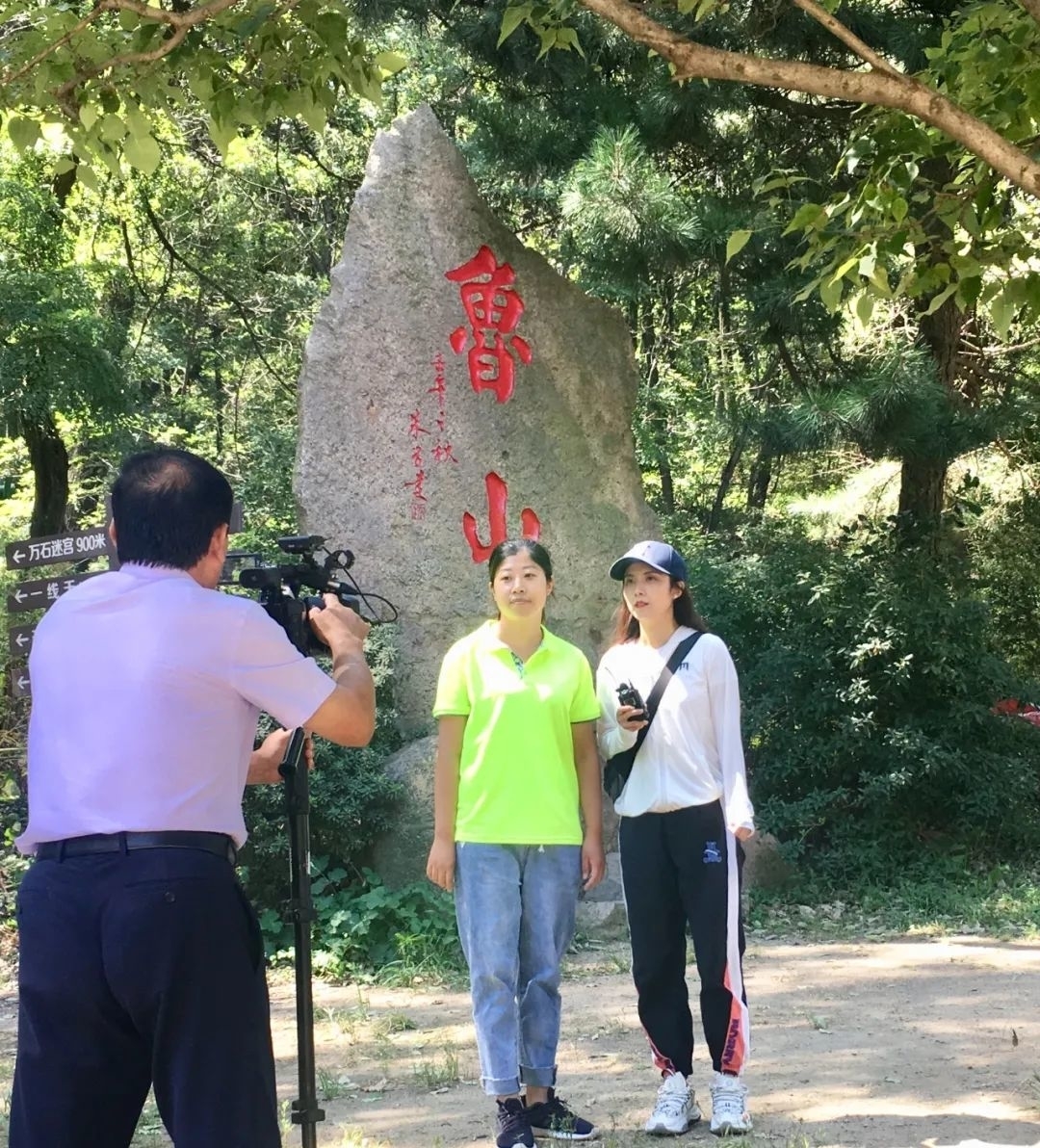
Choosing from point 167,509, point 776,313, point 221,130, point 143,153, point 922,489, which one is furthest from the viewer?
point 922,489

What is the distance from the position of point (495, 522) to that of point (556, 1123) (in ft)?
12.9

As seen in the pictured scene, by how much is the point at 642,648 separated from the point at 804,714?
13.6 ft

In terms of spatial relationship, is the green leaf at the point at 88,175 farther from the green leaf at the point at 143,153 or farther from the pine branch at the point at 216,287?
the pine branch at the point at 216,287

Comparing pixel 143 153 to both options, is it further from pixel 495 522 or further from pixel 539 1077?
pixel 495 522

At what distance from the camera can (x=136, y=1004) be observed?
91.3 inches

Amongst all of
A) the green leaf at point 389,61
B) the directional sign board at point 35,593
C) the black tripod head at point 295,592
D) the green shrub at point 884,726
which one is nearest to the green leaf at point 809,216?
the green leaf at point 389,61

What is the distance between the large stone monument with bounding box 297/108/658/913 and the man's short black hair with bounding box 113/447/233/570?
4.55m

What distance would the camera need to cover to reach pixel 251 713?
8.42 feet

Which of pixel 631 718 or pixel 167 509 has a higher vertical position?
pixel 167 509

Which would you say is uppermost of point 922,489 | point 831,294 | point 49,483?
point 49,483

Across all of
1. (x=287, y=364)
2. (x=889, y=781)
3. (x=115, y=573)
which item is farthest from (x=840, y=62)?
(x=287, y=364)

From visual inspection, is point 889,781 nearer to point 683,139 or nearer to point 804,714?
point 804,714

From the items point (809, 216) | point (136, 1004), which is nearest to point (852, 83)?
point (809, 216)

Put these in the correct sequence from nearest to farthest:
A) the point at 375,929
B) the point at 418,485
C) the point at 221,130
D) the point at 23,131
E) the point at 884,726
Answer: the point at 23,131, the point at 221,130, the point at 375,929, the point at 418,485, the point at 884,726
